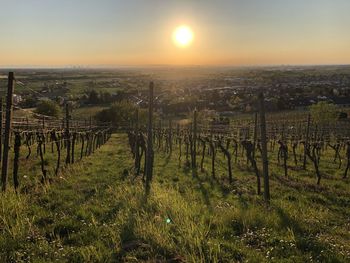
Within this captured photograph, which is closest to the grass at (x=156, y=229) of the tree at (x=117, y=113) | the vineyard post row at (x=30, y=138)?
the vineyard post row at (x=30, y=138)

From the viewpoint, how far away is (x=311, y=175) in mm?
20000

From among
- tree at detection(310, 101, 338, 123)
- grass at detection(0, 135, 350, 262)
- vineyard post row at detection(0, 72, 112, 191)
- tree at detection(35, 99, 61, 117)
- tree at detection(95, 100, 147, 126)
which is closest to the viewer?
grass at detection(0, 135, 350, 262)

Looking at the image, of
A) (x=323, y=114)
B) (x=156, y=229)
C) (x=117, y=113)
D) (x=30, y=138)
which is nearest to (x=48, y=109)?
(x=117, y=113)

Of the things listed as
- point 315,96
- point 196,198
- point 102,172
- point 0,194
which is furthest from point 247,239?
point 315,96

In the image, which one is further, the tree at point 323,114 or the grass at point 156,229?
the tree at point 323,114

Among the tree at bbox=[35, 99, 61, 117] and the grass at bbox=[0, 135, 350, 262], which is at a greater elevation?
the grass at bbox=[0, 135, 350, 262]

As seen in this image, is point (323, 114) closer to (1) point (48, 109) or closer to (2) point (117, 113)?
(2) point (117, 113)

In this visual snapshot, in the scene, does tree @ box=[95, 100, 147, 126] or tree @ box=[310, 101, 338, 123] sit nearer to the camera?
tree @ box=[310, 101, 338, 123]

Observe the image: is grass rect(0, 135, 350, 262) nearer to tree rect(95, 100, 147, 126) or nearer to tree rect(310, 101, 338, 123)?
tree rect(310, 101, 338, 123)

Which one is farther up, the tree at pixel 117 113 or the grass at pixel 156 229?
the grass at pixel 156 229

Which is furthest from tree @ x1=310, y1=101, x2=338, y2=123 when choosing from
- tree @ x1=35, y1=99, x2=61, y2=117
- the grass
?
the grass

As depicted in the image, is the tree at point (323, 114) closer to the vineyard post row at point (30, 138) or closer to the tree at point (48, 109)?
the tree at point (48, 109)

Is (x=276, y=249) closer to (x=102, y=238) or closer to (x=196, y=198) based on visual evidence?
(x=102, y=238)

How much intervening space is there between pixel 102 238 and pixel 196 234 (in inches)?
65.2
